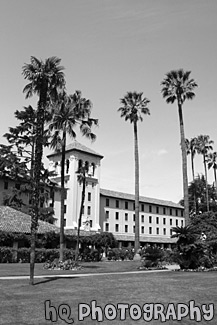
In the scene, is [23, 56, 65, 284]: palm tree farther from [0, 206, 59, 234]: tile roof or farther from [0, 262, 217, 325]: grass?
[0, 206, 59, 234]: tile roof

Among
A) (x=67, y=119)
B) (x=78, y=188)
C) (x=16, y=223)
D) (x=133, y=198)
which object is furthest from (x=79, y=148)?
(x=67, y=119)

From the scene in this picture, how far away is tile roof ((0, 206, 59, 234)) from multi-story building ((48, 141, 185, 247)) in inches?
690

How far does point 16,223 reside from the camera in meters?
43.1

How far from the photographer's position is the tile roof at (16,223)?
41.5 meters

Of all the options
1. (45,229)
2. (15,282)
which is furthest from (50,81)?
(45,229)

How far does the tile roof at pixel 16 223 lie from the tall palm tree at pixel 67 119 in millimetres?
13553

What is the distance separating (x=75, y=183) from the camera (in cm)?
6675

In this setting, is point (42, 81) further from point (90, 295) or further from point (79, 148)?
point (79, 148)

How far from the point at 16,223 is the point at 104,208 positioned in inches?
1257

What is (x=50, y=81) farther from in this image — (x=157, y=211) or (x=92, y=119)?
(x=157, y=211)

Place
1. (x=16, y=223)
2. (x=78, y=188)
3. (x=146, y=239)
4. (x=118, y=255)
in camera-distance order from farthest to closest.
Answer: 1. (x=146, y=239)
2. (x=78, y=188)
3. (x=118, y=255)
4. (x=16, y=223)

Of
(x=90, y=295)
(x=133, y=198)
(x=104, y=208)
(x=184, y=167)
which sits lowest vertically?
(x=90, y=295)

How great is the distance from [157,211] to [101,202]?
17.4 metres

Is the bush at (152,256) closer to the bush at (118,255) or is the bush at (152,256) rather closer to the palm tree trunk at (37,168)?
the palm tree trunk at (37,168)
